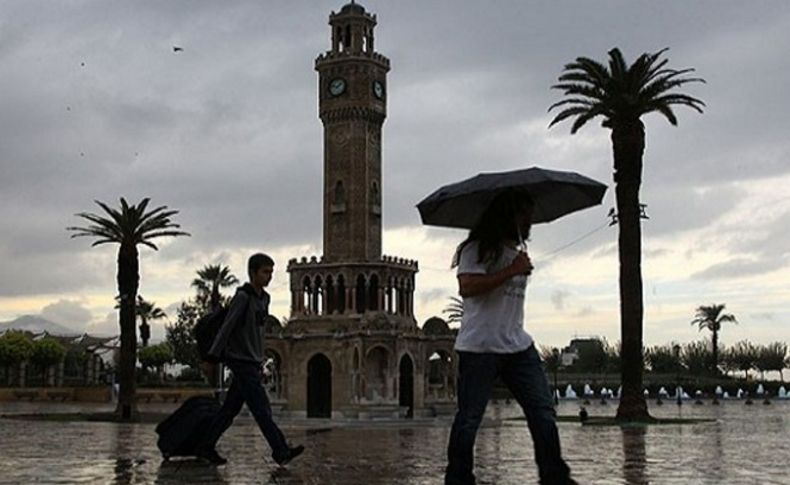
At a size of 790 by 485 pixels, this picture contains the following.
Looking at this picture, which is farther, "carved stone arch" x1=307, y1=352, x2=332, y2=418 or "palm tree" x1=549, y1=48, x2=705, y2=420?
"carved stone arch" x1=307, y1=352, x2=332, y2=418

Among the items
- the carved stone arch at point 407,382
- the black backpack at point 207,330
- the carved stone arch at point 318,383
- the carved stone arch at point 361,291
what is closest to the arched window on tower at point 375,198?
the carved stone arch at point 361,291

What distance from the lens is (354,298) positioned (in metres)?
54.3

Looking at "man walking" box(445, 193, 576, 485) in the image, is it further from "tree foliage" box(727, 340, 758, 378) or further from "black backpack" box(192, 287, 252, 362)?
"tree foliage" box(727, 340, 758, 378)

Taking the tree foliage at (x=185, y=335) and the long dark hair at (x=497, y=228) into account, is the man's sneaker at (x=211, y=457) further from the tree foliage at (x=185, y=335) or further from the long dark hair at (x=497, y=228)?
the tree foliage at (x=185, y=335)

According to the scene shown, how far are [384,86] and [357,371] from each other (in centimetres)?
1527

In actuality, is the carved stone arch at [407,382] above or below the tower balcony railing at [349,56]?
below

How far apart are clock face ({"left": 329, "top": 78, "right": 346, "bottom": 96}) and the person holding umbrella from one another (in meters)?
49.3

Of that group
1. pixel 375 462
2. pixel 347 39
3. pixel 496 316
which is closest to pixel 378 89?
pixel 347 39

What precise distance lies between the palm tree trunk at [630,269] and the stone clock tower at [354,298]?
2133cm

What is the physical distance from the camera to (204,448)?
11.5 metres

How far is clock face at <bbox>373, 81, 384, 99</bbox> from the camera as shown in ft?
186

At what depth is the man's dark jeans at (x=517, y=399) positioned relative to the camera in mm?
7121

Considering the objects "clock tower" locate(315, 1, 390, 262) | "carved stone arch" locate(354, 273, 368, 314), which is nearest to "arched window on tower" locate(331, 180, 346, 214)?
"clock tower" locate(315, 1, 390, 262)

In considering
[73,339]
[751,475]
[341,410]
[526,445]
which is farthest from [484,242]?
[73,339]
